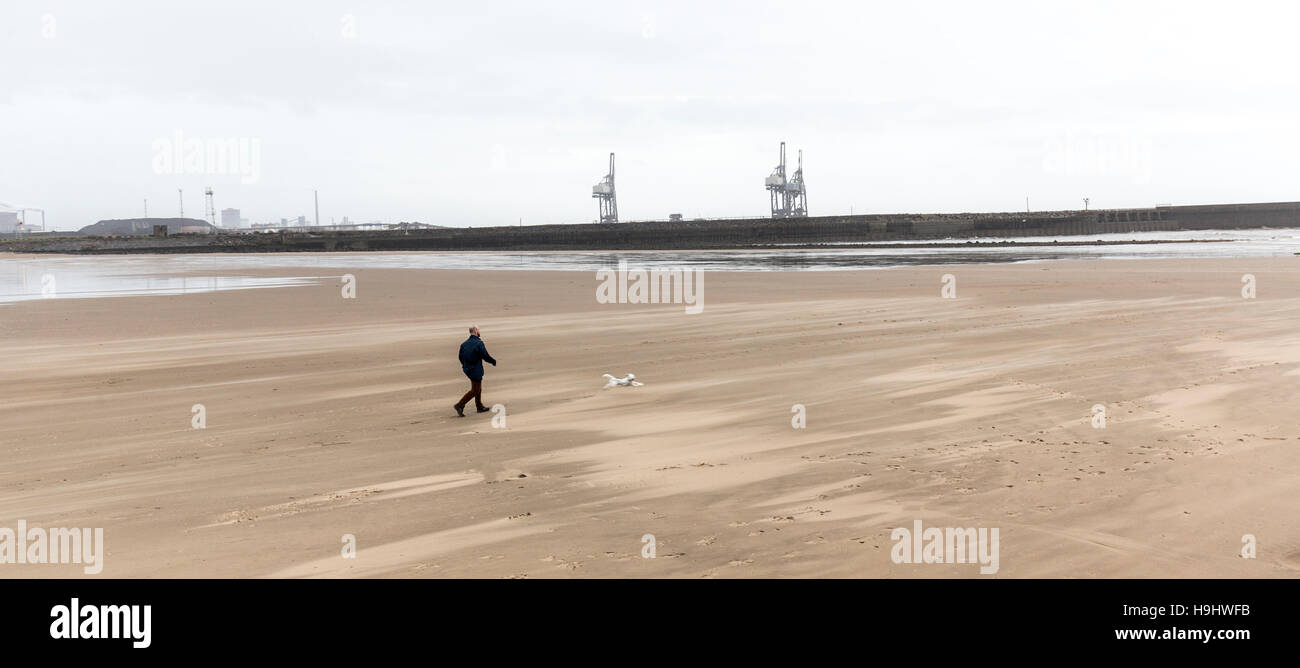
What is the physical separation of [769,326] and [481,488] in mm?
12036

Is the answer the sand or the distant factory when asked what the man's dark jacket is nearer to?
the sand

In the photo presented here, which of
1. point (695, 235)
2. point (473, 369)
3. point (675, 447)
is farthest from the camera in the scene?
point (695, 235)

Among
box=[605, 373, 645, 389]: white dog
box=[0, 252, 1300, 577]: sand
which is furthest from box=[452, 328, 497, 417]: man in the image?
box=[605, 373, 645, 389]: white dog

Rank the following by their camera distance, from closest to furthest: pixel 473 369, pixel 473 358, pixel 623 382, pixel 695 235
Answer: pixel 473 369
pixel 473 358
pixel 623 382
pixel 695 235

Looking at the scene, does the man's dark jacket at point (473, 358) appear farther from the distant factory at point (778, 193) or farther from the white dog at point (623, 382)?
the distant factory at point (778, 193)

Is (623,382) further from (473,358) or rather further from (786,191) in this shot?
(786,191)

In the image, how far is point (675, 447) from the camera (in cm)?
915

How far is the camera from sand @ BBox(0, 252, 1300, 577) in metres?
6.25

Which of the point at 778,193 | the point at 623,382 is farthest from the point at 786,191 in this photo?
the point at 623,382

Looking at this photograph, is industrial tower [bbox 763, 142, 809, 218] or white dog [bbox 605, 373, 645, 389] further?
industrial tower [bbox 763, 142, 809, 218]

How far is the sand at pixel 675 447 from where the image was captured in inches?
246

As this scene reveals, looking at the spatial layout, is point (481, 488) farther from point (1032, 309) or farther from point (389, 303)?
point (389, 303)

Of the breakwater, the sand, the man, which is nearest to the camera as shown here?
the sand

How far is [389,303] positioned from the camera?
2628cm
